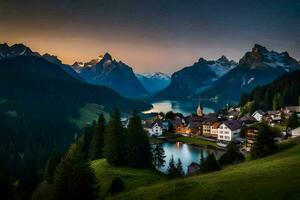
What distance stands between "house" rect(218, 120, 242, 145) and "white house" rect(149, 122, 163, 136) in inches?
1023

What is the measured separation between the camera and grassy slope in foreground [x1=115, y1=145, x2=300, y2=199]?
86.8 ft

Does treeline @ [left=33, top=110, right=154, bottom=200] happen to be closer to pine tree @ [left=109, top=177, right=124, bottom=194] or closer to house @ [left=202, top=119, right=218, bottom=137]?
pine tree @ [left=109, top=177, right=124, bottom=194]

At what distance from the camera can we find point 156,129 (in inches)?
5231

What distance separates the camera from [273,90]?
510 ft

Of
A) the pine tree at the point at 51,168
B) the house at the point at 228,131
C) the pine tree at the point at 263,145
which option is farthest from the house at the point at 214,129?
the pine tree at the point at 263,145

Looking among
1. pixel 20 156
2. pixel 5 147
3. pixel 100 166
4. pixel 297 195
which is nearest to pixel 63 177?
pixel 297 195

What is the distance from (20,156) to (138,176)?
12032cm

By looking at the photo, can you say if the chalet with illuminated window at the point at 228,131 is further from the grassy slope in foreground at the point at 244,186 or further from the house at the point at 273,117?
the grassy slope in foreground at the point at 244,186

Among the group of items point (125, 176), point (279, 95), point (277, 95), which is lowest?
point (125, 176)

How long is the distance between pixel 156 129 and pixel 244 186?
104m

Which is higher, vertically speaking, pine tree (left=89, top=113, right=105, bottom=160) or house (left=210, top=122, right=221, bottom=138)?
house (left=210, top=122, right=221, bottom=138)

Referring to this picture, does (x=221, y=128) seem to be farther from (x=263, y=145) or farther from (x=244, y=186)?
(x=244, y=186)

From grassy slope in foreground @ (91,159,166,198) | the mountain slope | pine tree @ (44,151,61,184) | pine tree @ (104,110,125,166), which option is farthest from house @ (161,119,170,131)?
grassy slope in foreground @ (91,159,166,198)

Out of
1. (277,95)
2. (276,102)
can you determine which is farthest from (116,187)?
(277,95)
